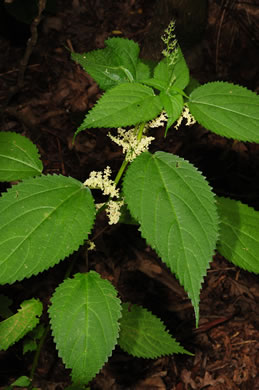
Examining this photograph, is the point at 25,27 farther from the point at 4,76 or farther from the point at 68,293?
the point at 68,293

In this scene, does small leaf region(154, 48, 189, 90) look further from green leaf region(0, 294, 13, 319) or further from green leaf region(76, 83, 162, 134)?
green leaf region(0, 294, 13, 319)

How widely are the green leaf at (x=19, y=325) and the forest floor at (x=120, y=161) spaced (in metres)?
0.69

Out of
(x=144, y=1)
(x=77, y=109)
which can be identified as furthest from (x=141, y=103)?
(x=144, y=1)

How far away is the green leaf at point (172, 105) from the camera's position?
161 cm

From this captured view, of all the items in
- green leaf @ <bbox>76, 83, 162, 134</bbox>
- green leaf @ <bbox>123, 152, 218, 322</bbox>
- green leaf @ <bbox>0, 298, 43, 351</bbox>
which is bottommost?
green leaf @ <bbox>0, 298, 43, 351</bbox>

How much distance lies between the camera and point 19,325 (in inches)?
89.4

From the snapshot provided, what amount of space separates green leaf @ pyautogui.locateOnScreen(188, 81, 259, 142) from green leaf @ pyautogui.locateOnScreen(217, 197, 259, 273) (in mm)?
756

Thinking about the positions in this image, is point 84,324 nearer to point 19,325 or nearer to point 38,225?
point 38,225

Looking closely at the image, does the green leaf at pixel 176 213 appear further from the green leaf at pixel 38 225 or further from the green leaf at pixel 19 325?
the green leaf at pixel 19 325

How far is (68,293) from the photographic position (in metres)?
1.89

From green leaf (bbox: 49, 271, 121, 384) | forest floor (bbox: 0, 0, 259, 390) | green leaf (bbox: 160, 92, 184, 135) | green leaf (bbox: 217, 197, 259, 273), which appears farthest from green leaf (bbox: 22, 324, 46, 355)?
green leaf (bbox: 160, 92, 184, 135)

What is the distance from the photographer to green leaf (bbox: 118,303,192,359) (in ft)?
8.19

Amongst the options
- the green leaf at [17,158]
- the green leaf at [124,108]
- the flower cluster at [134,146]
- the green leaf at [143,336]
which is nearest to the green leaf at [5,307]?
the green leaf at [143,336]

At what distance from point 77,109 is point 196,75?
1416mm
